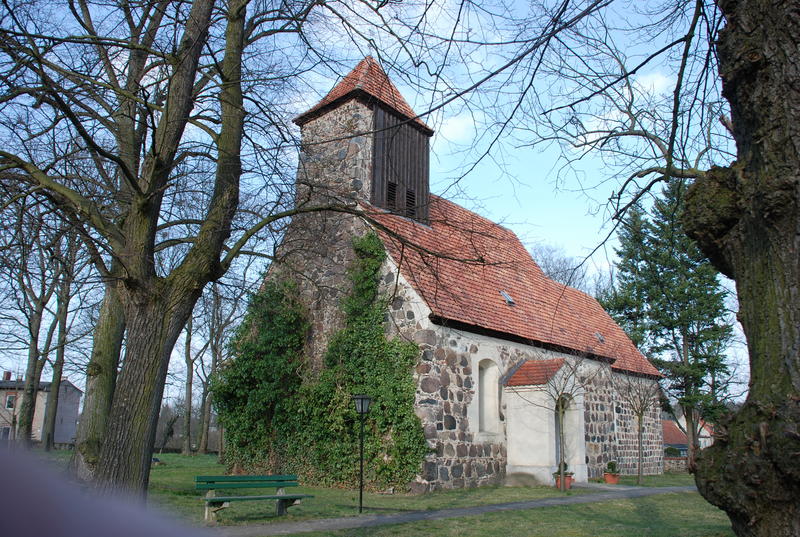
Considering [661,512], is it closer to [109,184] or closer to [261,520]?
[261,520]

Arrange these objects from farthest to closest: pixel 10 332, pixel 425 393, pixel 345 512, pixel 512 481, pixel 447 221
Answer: pixel 10 332
pixel 512 481
pixel 425 393
pixel 345 512
pixel 447 221

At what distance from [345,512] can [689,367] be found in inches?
930

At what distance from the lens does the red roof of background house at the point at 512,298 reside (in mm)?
14627

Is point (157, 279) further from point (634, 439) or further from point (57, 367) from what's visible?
point (57, 367)

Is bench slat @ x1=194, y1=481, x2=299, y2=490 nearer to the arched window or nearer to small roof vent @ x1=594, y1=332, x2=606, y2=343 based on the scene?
the arched window

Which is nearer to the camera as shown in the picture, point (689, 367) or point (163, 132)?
point (163, 132)

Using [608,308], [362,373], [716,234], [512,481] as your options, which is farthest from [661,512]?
[608,308]

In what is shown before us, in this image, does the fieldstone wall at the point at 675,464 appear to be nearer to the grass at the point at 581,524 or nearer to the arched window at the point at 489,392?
the arched window at the point at 489,392

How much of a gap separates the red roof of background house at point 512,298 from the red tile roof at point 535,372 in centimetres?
84

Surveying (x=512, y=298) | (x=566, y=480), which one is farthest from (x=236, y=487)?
(x=512, y=298)

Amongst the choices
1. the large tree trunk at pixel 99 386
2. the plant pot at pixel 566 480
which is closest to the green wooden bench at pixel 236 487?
the large tree trunk at pixel 99 386

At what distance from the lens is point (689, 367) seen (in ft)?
94.5

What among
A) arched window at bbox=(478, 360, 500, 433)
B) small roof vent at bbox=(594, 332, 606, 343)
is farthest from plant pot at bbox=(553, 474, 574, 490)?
small roof vent at bbox=(594, 332, 606, 343)

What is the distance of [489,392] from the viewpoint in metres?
15.9
